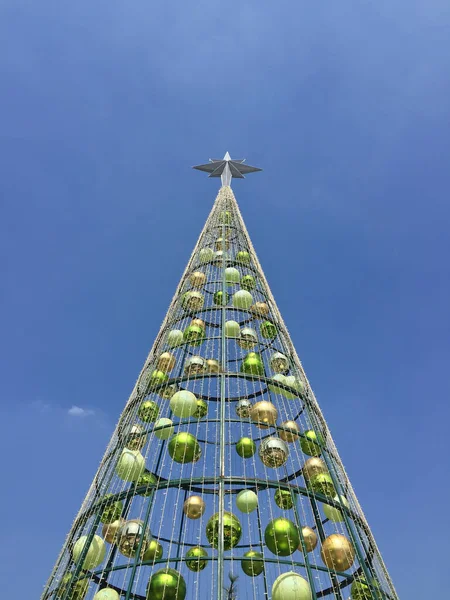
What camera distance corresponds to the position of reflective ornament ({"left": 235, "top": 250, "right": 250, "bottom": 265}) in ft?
42.2

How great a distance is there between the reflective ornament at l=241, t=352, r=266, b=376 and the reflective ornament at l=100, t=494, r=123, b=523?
3.75 metres

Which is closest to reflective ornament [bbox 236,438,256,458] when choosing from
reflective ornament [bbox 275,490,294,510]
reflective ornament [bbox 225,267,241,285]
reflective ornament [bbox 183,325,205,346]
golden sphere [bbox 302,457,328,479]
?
reflective ornament [bbox 275,490,294,510]

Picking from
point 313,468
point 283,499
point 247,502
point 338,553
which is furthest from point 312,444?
point 338,553

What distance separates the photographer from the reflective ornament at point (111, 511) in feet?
24.2

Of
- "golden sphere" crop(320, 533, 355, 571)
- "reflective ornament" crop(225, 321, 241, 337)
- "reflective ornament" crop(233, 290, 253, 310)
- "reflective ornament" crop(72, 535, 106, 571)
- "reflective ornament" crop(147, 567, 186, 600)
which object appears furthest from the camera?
"reflective ornament" crop(233, 290, 253, 310)

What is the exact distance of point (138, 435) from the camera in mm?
8711

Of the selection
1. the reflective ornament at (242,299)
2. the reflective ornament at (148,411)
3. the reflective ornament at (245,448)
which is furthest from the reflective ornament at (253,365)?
the reflective ornament at (148,411)

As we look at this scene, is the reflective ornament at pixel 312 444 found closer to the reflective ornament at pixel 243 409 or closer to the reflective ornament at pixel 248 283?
the reflective ornament at pixel 243 409

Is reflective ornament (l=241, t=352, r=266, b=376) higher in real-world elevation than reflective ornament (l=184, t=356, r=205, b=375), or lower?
higher

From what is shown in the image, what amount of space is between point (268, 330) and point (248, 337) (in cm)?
113

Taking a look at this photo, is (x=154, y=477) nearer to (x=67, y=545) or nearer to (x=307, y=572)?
(x=67, y=545)

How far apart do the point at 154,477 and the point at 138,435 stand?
0.97 metres

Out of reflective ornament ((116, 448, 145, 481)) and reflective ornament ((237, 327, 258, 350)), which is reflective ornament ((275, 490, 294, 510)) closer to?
reflective ornament ((116, 448, 145, 481))

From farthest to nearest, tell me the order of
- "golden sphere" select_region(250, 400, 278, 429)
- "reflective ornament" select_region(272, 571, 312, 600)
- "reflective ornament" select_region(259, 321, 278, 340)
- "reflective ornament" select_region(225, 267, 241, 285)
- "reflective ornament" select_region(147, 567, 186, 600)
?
A: "reflective ornament" select_region(225, 267, 241, 285)
"reflective ornament" select_region(259, 321, 278, 340)
"golden sphere" select_region(250, 400, 278, 429)
"reflective ornament" select_region(147, 567, 186, 600)
"reflective ornament" select_region(272, 571, 312, 600)
